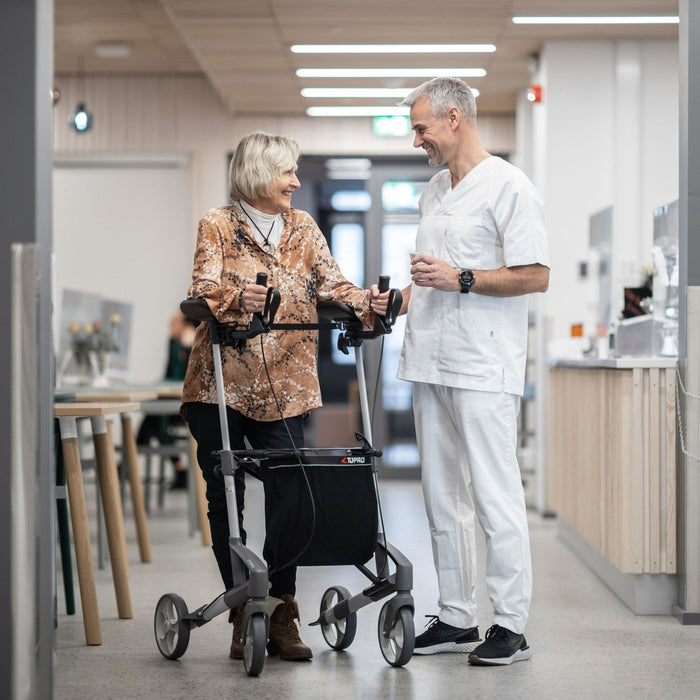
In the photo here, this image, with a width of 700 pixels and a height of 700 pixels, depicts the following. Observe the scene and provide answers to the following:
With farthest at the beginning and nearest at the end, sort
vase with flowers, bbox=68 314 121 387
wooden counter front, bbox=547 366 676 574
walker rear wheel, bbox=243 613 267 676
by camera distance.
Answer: vase with flowers, bbox=68 314 121 387
wooden counter front, bbox=547 366 676 574
walker rear wheel, bbox=243 613 267 676

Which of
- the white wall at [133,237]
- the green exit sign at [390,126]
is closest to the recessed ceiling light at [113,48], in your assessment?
the white wall at [133,237]

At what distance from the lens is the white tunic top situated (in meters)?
3.12

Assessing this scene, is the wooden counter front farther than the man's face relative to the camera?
Yes

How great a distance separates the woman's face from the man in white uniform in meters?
0.41

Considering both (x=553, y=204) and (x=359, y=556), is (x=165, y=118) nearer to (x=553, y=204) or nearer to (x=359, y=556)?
(x=553, y=204)

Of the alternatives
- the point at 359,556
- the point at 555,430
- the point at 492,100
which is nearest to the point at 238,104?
the point at 492,100

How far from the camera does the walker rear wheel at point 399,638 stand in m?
2.94

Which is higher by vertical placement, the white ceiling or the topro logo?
the white ceiling

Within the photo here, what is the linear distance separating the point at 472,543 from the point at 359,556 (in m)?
0.46

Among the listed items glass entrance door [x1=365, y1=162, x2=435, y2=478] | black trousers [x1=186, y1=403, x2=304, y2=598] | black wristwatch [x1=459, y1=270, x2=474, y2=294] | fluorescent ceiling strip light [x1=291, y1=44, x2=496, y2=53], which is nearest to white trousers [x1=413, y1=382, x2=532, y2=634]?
black wristwatch [x1=459, y1=270, x2=474, y2=294]

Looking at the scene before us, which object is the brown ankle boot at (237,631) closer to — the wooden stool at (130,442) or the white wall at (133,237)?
the wooden stool at (130,442)

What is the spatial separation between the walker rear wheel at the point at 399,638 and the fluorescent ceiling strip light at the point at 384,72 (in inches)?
198

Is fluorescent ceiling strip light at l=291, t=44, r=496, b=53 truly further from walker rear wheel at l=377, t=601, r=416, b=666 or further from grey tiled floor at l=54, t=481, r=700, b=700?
walker rear wheel at l=377, t=601, r=416, b=666

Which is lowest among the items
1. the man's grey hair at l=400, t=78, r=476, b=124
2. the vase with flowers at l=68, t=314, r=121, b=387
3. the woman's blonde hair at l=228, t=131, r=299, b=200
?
the vase with flowers at l=68, t=314, r=121, b=387
